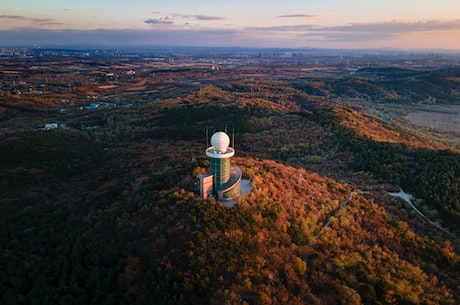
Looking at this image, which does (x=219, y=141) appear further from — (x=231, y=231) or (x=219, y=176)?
(x=231, y=231)

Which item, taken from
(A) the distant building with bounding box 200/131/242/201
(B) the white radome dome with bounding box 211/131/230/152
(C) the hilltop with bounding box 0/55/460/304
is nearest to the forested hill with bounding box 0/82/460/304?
(C) the hilltop with bounding box 0/55/460/304

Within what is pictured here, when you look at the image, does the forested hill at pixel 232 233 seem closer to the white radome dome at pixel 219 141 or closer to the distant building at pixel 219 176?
the distant building at pixel 219 176

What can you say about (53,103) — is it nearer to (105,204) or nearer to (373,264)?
(105,204)

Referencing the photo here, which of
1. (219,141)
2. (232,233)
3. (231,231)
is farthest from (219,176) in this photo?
(232,233)

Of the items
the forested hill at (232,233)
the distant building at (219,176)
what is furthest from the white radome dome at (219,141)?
the forested hill at (232,233)

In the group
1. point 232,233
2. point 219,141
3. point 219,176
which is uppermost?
point 219,141

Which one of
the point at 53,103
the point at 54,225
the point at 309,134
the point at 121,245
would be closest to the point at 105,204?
the point at 54,225

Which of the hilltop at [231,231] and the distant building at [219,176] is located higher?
the distant building at [219,176]
